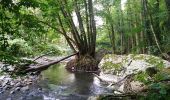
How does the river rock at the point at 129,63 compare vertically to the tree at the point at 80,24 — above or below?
below

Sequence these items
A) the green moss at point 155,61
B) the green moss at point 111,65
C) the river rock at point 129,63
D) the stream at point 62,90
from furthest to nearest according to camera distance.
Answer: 1. the green moss at point 111,65
2. the river rock at point 129,63
3. the green moss at point 155,61
4. the stream at point 62,90

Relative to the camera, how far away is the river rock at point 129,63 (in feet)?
39.6

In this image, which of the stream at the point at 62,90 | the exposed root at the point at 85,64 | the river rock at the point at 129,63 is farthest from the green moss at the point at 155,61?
the exposed root at the point at 85,64

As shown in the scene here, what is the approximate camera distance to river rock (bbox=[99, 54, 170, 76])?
12071 mm

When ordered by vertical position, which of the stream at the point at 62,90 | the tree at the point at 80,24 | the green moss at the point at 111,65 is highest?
the tree at the point at 80,24

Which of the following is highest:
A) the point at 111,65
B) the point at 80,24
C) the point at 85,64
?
the point at 80,24

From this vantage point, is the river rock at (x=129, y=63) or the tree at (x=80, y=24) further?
the tree at (x=80, y=24)

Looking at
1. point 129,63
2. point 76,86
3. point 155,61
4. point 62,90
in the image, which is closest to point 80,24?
point 129,63

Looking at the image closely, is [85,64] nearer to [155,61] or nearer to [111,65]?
[111,65]

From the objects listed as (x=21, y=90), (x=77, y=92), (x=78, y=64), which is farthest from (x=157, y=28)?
(x=21, y=90)

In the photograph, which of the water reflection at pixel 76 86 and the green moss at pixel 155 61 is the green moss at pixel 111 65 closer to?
the water reflection at pixel 76 86

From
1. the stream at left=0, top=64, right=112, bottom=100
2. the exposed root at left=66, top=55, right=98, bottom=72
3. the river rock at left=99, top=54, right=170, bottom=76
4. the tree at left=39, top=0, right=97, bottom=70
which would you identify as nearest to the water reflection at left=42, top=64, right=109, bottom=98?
the stream at left=0, top=64, right=112, bottom=100

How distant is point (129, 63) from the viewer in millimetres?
13367

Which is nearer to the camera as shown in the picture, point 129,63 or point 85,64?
point 129,63
